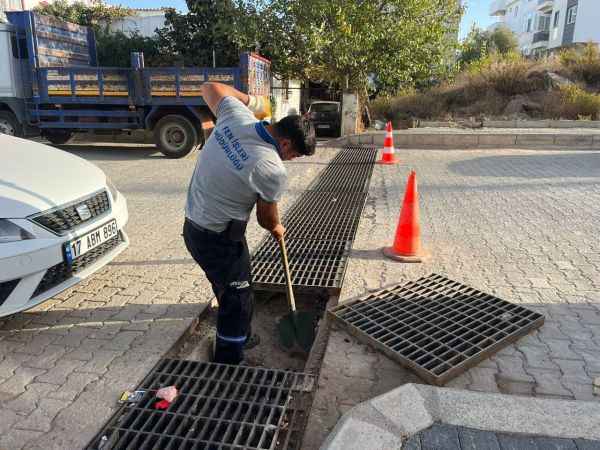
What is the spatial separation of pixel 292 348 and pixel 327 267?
100cm

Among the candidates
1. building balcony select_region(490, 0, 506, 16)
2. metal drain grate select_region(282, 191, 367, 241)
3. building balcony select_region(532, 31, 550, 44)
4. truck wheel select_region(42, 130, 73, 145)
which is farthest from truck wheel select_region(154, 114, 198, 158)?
building balcony select_region(490, 0, 506, 16)

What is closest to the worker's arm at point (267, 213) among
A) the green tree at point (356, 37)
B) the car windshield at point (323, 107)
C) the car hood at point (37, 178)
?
the car hood at point (37, 178)

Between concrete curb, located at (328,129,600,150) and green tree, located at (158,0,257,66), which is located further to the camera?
green tree, located at (158,0,257,66)

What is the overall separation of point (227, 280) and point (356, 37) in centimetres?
1076

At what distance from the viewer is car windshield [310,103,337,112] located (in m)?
15.8

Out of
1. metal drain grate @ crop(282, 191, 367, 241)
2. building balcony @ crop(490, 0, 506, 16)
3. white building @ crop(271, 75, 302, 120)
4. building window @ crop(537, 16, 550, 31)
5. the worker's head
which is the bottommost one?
metal drain grate @ crop(282, 191, 367, 241)

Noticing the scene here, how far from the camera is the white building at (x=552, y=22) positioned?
113 feet

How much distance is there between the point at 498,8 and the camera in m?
66.0

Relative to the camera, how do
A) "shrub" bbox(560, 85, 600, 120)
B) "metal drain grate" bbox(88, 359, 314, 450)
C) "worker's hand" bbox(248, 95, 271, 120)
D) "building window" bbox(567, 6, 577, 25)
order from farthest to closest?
"building window" bbox(567, 6, 577, 25) < "shrub" bbox(560, 85, 600, 120) < "worker's hand" bbox(248, 95, 271, 120) < "metal drain grate" bbox(88, 359, 314, 450)

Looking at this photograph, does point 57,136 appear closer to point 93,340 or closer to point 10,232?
point 10,232

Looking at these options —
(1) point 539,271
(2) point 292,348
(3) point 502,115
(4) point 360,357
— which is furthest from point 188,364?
(3) point 502,115

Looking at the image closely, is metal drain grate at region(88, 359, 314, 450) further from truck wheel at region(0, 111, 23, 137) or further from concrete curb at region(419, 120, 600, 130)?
concrete curb at region(419, 120, 600, 130)

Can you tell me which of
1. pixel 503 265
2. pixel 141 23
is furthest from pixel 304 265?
pixel 141 23

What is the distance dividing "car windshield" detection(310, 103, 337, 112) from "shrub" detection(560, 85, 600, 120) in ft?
24.4
